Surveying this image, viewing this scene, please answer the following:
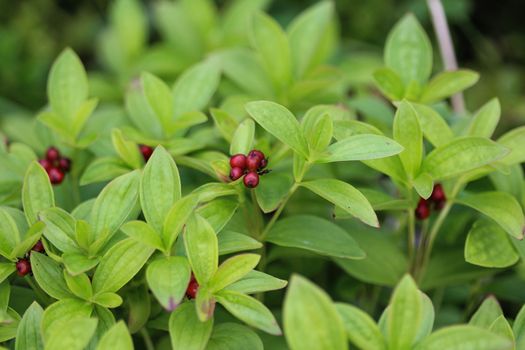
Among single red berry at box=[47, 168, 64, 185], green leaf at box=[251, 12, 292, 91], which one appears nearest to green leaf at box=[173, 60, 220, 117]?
green leaf at box=[251, 12, 292, 91]

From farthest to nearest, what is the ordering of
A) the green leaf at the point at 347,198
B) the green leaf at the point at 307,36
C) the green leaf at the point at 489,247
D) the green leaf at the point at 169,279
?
1. the green leaf at the point at 307,36
2. the green leaf at the point at 489,247
3. the green leaf at the point at 347,198
4. the green leaf at the point at 169,279

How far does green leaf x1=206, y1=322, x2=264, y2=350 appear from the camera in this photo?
40.2 inches

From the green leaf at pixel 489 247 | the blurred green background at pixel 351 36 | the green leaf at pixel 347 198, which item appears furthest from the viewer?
the blurred green background at pixel 351 36

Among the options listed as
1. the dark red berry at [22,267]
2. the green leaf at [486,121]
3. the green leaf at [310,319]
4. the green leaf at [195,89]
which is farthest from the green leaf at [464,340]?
the green leaf at [195,89]

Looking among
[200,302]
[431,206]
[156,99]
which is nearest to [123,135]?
[156,99]

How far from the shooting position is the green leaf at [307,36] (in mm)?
1611

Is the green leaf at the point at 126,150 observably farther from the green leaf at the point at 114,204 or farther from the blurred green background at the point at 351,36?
the blurred green background at the point at 351,36

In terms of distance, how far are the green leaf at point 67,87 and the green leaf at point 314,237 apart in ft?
1.53

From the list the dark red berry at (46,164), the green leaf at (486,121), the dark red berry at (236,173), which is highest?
the green leaf at (486,121)

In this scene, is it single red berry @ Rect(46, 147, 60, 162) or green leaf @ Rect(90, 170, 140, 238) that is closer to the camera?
green leaf @ Rect(90, 170, 140, 238)

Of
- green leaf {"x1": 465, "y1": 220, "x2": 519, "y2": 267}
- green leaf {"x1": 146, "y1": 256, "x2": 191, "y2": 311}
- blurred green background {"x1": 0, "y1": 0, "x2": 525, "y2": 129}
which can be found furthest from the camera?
Answer: blurred green background {"x1": 0, "y1": 0, "x2": 525, "y2": 129}

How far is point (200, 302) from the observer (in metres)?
0.93

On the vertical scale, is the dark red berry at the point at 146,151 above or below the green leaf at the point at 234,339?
above

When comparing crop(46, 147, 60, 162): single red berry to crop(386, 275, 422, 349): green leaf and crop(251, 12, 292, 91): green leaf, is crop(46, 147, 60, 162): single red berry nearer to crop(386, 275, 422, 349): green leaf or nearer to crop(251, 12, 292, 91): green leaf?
crop(251, 12, 292, 91): green leaf
